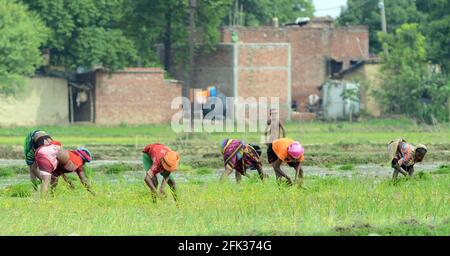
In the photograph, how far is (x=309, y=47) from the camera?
76500mm

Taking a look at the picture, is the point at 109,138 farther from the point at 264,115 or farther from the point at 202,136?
the point at 264,115

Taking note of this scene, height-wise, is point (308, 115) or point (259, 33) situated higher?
point (259, 33)

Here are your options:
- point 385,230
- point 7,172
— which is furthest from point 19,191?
point 385,230

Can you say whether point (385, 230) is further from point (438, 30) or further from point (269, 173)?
point (438, 30)

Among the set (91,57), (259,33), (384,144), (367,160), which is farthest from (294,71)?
(367,160)

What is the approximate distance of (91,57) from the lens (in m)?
59.0

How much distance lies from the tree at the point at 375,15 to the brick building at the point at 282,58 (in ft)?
18.6

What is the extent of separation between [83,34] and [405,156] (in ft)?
122

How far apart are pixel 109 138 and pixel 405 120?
19263 millimetres

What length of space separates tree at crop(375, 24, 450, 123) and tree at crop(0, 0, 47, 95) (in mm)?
18770

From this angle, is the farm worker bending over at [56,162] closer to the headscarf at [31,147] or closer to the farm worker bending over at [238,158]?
the headscarf at [31,147]

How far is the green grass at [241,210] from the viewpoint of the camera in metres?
16.2

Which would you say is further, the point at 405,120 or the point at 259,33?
the point at 259,33

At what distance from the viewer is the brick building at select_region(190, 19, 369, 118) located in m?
67.6
